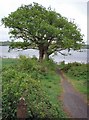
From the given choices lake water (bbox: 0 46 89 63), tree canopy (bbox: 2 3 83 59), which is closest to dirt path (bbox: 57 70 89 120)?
lake water (bbox: 0 46 89 63)

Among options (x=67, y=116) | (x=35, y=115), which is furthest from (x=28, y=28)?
(x=35, y=115)

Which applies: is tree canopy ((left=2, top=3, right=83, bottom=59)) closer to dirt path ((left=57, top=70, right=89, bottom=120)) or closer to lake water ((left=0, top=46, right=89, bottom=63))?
lake water ((left=0, top=46, right=89, bottom=63))

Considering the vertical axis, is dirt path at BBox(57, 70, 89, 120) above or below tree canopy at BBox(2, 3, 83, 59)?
below

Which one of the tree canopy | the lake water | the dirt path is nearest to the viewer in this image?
the dirt path

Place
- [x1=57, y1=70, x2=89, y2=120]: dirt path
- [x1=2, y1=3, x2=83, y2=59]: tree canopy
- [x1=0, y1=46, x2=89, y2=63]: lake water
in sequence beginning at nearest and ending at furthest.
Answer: [x1=57, y1=70, x2=89, y2=120]: dirt path
[x1=2, y1=3, x2=83, y2=59]: tree canopy
[x1=0, y1=46, x2=89, y2=63]: lake water

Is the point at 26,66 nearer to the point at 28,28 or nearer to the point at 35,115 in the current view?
the point at 28,28

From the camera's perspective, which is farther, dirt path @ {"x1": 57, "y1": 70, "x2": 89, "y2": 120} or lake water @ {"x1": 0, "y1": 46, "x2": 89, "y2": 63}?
lake water @ {"x1": 0, "y1": 46, "x2": 89, "y2": 63}

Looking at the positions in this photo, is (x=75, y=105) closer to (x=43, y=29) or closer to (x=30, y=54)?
(x=43, y=29)

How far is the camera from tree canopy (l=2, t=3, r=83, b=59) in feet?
115

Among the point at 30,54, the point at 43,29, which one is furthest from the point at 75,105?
the point at 30,54

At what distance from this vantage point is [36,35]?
3625 centimetres

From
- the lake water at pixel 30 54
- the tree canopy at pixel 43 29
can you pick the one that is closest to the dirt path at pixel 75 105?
the lake water at pixel 30 54

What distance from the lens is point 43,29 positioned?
34625mm

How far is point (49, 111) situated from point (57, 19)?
26.8m
